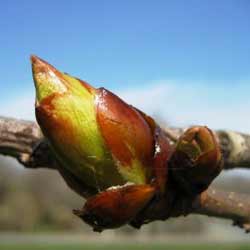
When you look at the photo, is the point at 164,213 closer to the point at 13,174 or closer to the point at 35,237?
the point at 13,174

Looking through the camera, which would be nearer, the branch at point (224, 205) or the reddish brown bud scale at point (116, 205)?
the reddish brown bud scale at point (116, 205)

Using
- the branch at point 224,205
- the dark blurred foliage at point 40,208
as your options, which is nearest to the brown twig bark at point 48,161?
the branch at point 224,205

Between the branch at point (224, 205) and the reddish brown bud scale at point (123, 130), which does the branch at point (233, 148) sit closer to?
the branch at point (224, 205)

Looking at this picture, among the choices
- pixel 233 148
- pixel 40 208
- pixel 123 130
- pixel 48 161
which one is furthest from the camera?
pixel 40 208

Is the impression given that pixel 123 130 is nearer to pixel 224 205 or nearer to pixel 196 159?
pixel 196 159

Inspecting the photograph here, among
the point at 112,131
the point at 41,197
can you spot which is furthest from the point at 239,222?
the point at 41,197

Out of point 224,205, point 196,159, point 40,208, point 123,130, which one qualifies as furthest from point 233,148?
point 40,208

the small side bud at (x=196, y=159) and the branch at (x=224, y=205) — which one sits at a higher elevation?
the small side bud at (x=196, y=159)

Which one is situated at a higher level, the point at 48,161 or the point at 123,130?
the point at 123,130

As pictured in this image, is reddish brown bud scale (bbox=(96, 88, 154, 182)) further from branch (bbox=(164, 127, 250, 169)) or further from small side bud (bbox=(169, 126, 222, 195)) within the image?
branch (bbox=(164, 127, 250, 169))

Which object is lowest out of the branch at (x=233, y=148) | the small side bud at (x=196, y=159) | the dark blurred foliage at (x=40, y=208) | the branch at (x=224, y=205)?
the dark blurred foliage at (x=40, y=208)

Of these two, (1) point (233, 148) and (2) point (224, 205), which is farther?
(1) point (233, 148)
